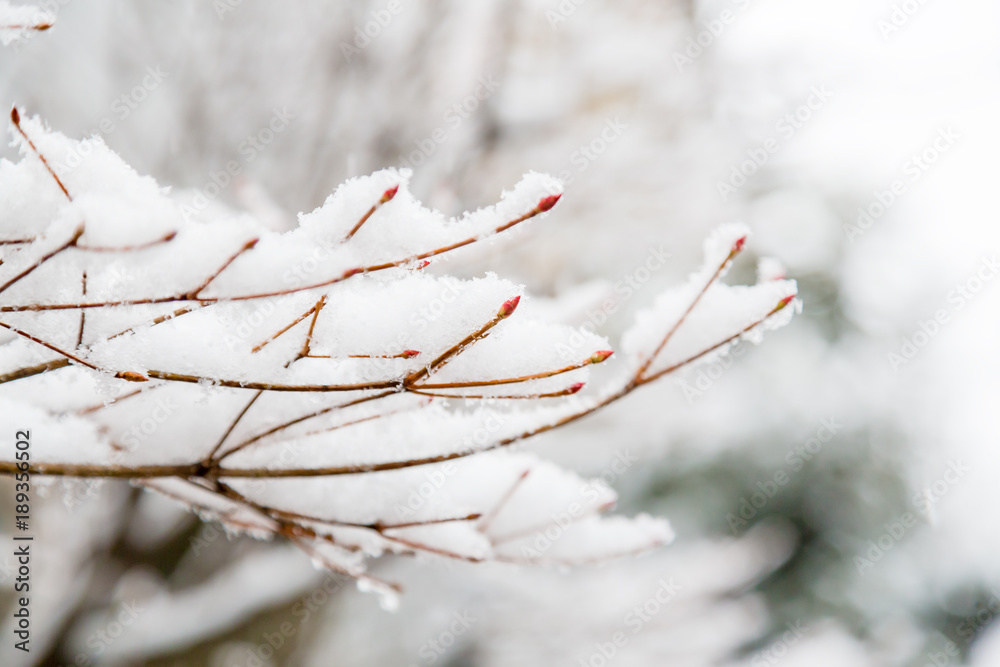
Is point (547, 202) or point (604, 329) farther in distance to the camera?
point (604, 329)

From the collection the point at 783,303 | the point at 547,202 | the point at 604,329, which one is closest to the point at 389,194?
the point at 547,202

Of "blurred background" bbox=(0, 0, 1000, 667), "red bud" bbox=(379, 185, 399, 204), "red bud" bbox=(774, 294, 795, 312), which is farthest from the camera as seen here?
"blurred background" bbox=(0, 0, 1000, 667)

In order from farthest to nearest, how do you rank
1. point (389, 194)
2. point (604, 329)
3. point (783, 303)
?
point (604, 329), point (783, 303), point (389, 194)

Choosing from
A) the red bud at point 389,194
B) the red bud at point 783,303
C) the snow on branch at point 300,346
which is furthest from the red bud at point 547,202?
the red bud at point 783,303

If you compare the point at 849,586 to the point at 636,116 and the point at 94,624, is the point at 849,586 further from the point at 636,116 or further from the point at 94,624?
the point at 94,624

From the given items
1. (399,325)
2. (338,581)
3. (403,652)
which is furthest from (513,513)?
(403,652)

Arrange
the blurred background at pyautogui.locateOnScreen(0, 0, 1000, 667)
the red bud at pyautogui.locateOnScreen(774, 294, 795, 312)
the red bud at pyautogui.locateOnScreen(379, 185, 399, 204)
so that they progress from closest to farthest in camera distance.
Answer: the red bud at pyautogui.locateOnScreen(379, 185, 399, 204), the red bud at pyautogui.locateOnScreen(774, 294, 795, 312), the blurred background at pyautogui.locateOnScreen(0, 0, 1000, 667)

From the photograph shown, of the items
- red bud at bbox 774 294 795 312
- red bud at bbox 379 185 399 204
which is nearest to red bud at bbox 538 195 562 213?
red bud at bbox 379 185 399 204

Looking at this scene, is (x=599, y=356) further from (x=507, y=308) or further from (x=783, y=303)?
(x=783, y=303)

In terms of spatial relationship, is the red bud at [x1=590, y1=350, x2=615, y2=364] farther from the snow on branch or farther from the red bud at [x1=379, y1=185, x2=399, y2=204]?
the red bud at [x1=379, y1=185, x2=399, y2=204]
